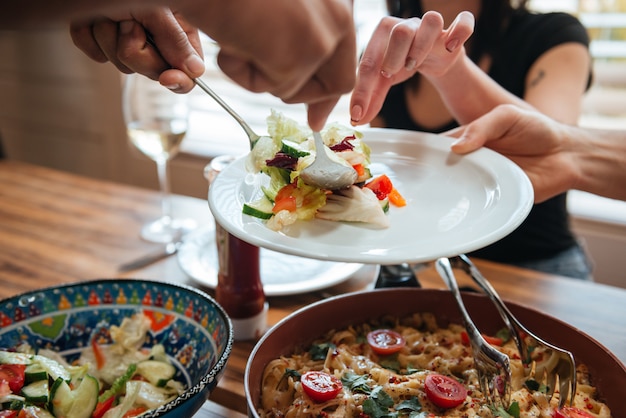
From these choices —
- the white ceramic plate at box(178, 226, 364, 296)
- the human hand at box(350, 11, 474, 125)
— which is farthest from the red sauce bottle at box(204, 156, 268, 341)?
the human hand at box(350, 11, 474, 125)

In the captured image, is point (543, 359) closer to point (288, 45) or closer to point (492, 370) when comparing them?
point (492, 370)

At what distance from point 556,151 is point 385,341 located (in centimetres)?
73

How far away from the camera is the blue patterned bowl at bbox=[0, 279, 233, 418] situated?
3.39 ft

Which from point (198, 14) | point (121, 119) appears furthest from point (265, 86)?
point (121, 119)

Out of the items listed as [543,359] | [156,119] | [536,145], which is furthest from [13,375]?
[536,145]

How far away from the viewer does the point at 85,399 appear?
91cm

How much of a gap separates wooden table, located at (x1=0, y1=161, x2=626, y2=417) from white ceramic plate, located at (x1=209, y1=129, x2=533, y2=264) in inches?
13.2

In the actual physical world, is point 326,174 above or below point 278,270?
above

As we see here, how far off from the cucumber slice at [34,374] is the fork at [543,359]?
683 millimetres

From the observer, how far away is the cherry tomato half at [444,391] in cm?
85

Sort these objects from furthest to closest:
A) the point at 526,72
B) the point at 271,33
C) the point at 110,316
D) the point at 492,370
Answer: the point at 526,72 < the point at 110,316 < the point at 492,370 < the point at 271,33

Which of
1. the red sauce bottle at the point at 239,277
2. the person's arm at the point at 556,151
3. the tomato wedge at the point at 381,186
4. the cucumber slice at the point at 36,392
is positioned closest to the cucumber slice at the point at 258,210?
the tomato wedge at the point at 381,186

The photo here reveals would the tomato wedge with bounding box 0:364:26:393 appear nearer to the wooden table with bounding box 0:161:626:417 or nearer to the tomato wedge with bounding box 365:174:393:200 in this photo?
the wooden table with bounding box 0:161:626:417

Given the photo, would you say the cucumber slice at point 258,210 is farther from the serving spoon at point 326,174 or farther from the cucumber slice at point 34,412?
the cucumber slice at point 34,412
